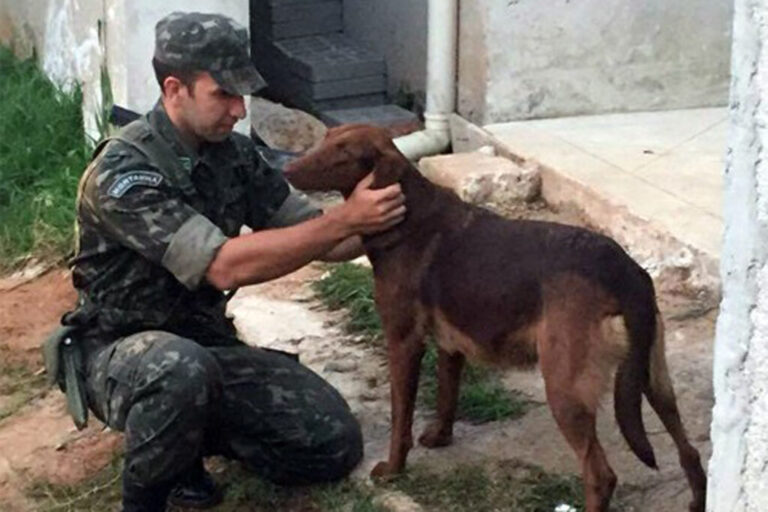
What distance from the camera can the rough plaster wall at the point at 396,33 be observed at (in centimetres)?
848

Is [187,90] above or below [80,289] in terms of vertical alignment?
above

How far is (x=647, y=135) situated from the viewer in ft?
Result: 24.4

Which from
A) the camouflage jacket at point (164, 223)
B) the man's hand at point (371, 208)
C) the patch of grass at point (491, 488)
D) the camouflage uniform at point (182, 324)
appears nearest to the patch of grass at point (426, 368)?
the patch of grass at point (491, 488)

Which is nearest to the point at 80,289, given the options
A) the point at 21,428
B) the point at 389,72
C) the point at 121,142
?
the point at 121,142

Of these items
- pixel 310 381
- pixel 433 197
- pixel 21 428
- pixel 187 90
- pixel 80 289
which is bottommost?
pixel 21 428

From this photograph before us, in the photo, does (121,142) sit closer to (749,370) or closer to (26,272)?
(749,370)

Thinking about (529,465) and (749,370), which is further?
(529,465)

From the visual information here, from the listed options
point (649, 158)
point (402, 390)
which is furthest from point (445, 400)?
point (649, 158)

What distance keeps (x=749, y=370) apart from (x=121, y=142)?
2032 mm

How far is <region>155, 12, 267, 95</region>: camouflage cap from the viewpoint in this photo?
448 centimetres

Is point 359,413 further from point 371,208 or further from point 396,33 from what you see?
point 396,33

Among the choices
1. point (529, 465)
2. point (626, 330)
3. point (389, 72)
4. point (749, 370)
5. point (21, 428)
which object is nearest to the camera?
point (749, 370)

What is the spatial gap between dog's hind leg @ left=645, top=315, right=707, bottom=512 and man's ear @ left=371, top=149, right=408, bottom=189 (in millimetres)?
836

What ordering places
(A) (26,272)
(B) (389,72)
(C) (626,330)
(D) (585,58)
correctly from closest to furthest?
(C) (626,330) < (A) (26,272) < (D) (585,58) < (B) (389,72)
